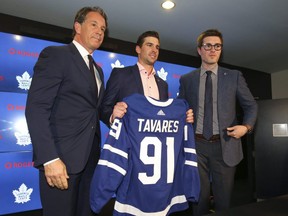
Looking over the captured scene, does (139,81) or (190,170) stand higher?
(139,81)

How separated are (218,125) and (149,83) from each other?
594 mm

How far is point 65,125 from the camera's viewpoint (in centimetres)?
133

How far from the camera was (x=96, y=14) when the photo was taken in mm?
1590

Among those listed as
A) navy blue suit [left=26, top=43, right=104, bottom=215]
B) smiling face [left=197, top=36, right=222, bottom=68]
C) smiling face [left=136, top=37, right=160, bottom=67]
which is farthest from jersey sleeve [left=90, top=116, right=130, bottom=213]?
smiling face [left=197, top=36, right=222, bottom=68]

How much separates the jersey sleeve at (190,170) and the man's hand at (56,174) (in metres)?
0.74

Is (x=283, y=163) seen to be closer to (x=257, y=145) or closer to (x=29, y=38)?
(x=257, y=145)

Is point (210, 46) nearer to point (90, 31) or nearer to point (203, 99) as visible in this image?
point (203, 99)

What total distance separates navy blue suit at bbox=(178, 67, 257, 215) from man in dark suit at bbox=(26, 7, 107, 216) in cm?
79

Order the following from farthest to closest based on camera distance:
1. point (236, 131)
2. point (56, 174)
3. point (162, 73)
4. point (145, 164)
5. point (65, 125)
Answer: point (162, 73), point (236, 131), point (145, 164), point (65, 125), point (56, 174)

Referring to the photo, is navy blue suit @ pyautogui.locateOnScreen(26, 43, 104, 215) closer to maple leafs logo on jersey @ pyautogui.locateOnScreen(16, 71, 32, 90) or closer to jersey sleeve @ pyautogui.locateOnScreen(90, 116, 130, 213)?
jersey sleeve @ pyautogui.locateOnScreen(90, 116, 130, 213)

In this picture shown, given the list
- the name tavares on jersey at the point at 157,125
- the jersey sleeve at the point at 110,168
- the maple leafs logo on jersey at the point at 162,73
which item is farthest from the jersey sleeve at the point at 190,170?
the maple leafs logo on jersey at the point at 162,73

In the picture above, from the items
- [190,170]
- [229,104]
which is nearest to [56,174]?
[190,170]

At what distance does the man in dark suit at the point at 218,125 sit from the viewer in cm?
179

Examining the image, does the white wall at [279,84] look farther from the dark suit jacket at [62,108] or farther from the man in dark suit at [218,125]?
the dark suit jacket at [62,108]
